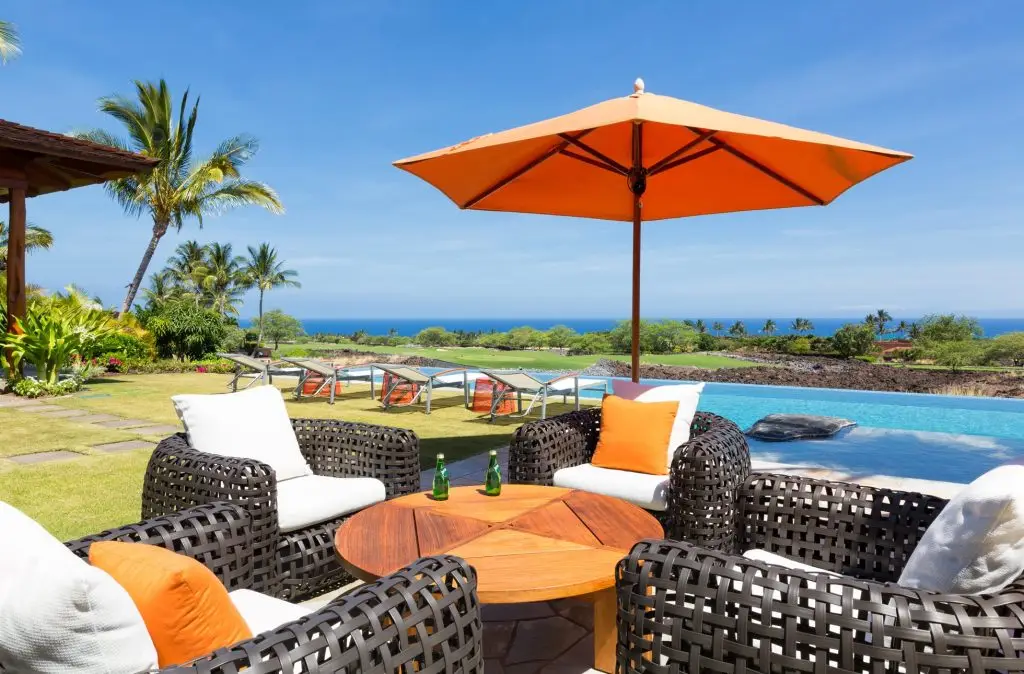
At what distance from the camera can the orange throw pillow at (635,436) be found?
3.54m

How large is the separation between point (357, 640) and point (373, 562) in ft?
2.95

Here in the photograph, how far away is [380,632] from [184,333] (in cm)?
1501

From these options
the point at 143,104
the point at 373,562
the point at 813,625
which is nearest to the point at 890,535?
the point at 813,625

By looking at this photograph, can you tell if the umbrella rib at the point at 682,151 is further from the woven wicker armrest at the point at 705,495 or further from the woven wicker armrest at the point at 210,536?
the woven wicker armrest at the point at 210,536

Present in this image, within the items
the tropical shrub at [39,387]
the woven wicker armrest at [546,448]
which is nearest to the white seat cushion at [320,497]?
the woven wicker armrest at [546,448]

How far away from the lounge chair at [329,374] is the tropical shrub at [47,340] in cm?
321

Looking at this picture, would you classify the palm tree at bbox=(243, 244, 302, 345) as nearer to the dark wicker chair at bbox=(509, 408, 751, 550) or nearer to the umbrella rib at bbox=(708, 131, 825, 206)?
the umbrella rib at bbox=(708, 131, 825, 206)

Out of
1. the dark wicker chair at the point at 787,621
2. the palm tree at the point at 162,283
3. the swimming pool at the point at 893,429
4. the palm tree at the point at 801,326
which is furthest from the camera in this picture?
the palm tree at the point at 162,283

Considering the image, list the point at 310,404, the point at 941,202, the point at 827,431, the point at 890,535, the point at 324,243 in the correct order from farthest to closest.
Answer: the point at 324,243
the point at 941,202
the point at 310,404
the point at 827,431
the point at 890,535

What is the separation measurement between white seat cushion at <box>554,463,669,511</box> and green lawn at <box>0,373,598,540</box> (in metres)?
2.27

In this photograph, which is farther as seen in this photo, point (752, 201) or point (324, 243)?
point (324, 243)

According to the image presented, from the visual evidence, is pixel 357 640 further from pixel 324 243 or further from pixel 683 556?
pixel 324 243

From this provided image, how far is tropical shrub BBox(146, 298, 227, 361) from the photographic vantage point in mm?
14320

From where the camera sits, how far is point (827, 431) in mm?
7508
